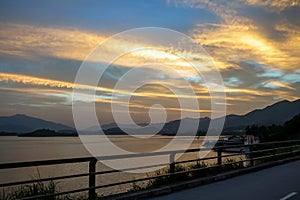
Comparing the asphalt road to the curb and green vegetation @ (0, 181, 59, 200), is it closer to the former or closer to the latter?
the curb

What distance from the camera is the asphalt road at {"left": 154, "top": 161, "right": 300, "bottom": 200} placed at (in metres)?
10.4

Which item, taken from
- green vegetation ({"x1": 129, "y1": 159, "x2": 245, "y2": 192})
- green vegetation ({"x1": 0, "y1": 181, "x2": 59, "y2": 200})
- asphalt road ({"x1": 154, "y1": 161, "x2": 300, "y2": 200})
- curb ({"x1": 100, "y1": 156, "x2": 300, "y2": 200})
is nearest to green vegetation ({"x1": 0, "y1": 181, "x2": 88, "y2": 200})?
green vegetation ({"x1": 0, "y1": 181, "x2": 59, "y2": 200})

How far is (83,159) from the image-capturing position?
8.88 meters

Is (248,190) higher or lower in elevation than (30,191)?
lower

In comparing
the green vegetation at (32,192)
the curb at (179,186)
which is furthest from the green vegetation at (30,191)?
the curb at (179,186)

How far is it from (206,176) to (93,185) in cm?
612

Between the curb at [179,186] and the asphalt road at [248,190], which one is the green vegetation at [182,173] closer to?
the curb at [179,186]

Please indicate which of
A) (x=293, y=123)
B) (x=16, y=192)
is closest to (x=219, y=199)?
(x=16, y=192)

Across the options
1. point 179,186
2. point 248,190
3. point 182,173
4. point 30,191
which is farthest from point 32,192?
point 248,190

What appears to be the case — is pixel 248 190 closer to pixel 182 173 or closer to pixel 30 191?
pixel 182 173

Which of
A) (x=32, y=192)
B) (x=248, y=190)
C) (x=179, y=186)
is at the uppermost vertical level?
(x=32, y=192)

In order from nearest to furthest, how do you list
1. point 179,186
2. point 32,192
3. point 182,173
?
point 32,192, point 179,186, point 182,173

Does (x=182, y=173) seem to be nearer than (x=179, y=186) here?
No

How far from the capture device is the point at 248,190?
11.7m
